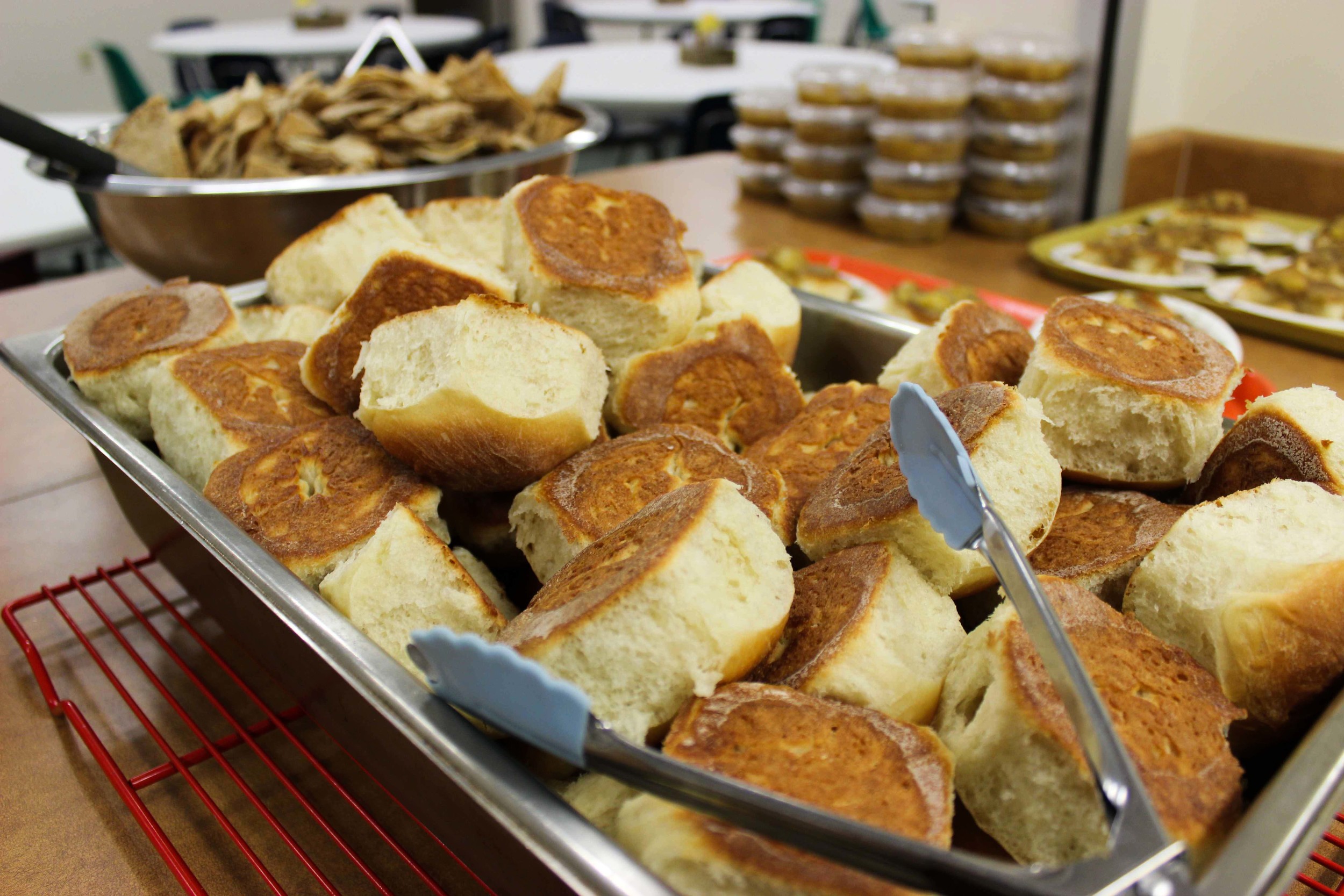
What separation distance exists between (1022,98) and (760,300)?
1.45 metres

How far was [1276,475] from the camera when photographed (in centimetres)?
92

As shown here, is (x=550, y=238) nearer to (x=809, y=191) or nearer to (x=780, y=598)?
(x=780, y=598)

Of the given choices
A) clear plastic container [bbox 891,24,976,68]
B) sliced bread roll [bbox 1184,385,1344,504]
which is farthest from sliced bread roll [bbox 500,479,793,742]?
clear plastic container [bbox 891,24,976,68]

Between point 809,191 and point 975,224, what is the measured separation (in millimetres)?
465

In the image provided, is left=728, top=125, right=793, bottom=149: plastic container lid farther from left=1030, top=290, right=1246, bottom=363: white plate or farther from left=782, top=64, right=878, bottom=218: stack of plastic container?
left=1030, top=290, right=1246, bottom=363: white plate

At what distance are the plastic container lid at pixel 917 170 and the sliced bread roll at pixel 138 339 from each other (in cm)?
172

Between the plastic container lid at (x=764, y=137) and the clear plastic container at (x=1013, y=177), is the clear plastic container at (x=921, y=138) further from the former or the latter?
the plastic container lid at (x=764, y=137)

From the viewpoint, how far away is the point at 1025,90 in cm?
239

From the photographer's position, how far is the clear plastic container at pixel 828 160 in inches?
103

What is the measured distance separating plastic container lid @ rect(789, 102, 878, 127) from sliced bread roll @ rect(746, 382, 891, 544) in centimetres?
160

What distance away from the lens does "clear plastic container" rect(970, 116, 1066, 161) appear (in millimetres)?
2445

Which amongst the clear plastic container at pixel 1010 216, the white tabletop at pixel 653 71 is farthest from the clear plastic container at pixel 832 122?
the white tabletop at pixel 653 71

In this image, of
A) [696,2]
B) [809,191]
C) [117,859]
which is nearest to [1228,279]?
[809,191]

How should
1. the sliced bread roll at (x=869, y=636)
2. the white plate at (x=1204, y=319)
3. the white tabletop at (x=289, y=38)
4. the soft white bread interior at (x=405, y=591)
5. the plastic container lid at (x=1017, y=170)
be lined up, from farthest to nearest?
the white tabletop at (x=289, y=38) → the plastic container lid at (x=1017, y=170) → the white plate at (x=1204, y=319) → the soft white bread interior at (x=405, y=591) → the sliced bread roll at (x=869, y=636)
